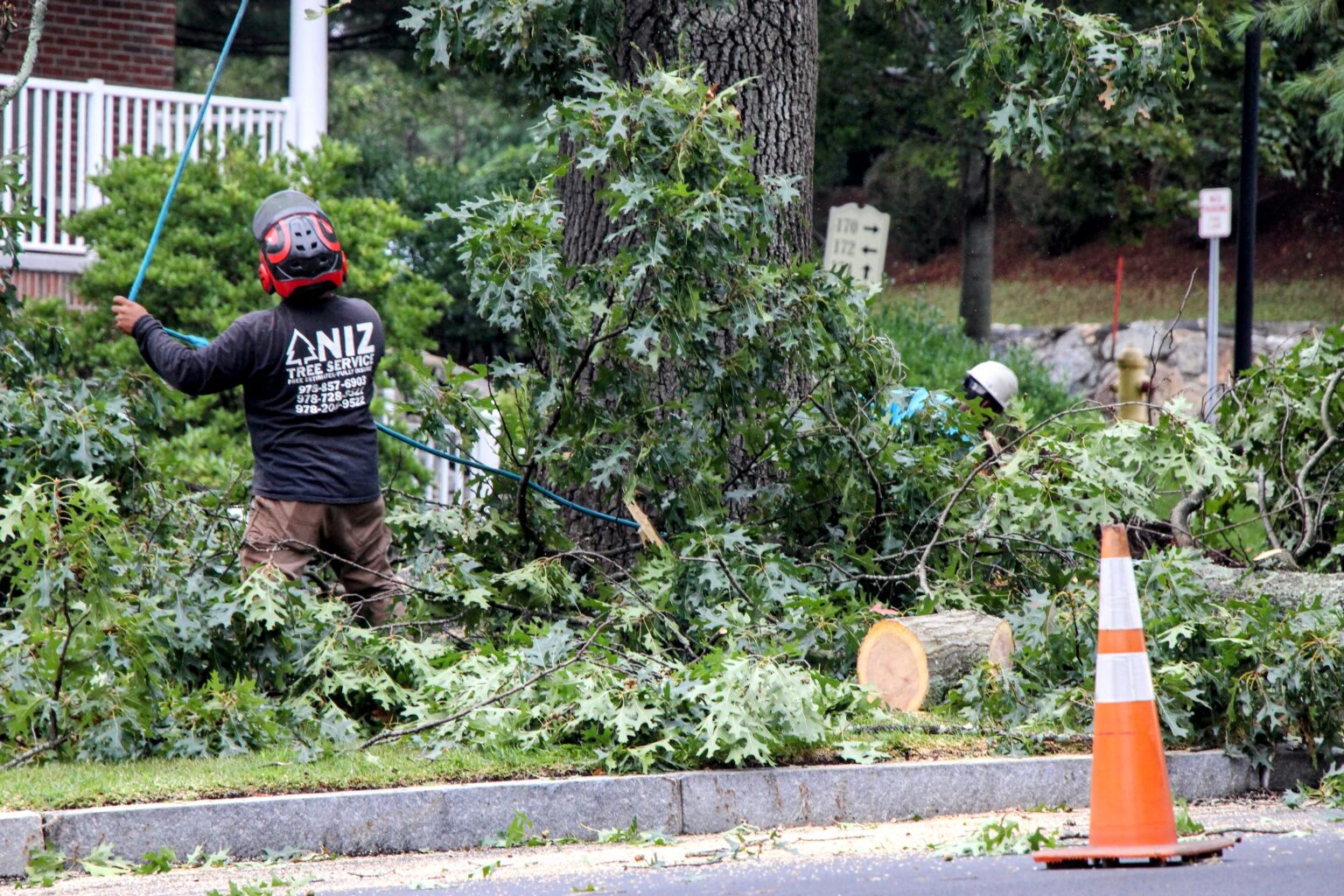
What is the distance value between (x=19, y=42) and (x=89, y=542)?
35.4 ft

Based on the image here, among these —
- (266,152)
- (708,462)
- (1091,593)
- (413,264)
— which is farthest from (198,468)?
(413,264)

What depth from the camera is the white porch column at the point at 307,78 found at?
13328 mm

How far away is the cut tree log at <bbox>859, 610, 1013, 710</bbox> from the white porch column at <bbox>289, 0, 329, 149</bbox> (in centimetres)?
891

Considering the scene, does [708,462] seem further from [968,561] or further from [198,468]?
[198,468]

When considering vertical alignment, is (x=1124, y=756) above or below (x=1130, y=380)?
below

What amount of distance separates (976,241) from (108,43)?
30.9 ft

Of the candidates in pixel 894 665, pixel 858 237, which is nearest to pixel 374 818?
pixel 894 665

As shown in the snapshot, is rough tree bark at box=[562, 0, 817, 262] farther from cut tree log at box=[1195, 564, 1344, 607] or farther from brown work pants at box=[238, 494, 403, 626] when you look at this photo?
cut tree log at box=[1195, 564, 1344, 607]

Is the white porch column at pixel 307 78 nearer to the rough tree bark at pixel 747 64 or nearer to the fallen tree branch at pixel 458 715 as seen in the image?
the rough tree bark at pixel 747 64

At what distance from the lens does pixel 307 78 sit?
13430mm

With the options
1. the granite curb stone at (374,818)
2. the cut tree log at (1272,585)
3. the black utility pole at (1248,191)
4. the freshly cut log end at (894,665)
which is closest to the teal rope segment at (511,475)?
the freshly cut log end at (894,665)

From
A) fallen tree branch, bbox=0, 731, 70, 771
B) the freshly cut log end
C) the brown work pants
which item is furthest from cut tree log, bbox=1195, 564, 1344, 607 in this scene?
fallen tree branch, bbox=0, 731, 70, 771

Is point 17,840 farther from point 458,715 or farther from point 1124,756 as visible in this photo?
point 1124,756

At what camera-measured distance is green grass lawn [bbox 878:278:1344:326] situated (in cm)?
2162
